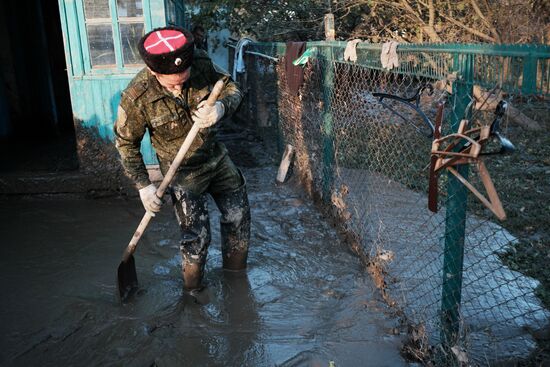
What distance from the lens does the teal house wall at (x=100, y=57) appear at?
5820mm

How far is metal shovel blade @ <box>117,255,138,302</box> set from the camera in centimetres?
379

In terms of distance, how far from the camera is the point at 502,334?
10.5 ft

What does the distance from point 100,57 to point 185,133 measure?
9.79 feet

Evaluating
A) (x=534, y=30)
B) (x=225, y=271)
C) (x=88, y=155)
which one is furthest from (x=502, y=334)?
(x=534, y=30)

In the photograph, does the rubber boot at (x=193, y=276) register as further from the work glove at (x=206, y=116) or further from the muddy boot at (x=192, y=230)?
the work glove at (x=206, y=116)

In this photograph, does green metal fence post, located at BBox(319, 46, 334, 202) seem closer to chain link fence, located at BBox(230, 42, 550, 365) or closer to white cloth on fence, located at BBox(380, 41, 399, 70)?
chain link fence, located at BBox(230, 42, 550, 365)

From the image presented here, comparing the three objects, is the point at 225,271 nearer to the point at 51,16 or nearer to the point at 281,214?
the point at 281,214

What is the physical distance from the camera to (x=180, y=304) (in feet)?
12.3

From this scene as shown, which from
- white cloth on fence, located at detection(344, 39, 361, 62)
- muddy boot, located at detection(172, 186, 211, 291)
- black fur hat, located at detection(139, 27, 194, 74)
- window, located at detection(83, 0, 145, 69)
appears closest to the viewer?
black fur hat, located at detection(139, 27, 194, 74)

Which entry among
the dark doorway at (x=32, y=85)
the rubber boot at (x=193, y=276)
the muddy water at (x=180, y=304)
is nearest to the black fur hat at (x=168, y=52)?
the rubber boot at (x=193, y=276)

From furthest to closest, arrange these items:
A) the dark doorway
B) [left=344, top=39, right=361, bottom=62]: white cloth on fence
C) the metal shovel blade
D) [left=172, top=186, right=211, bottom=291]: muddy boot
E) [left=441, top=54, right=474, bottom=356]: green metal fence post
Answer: the dark doorway → [left=344, top=39, right=361, bottom=62]: white cloth on fence → the metal shovel blade → [left=172, top=186, right=211, bottom=291]: muddy boot → [left=441, top=54, right=474, bottom=356]: green metal fence post

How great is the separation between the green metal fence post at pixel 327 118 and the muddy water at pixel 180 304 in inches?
19.1

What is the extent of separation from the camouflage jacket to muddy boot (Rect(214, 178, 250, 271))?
0.35 metres

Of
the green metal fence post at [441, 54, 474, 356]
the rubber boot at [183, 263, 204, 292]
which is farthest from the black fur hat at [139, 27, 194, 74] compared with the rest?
the green metal fence post at [441, 54, 474, 356]
